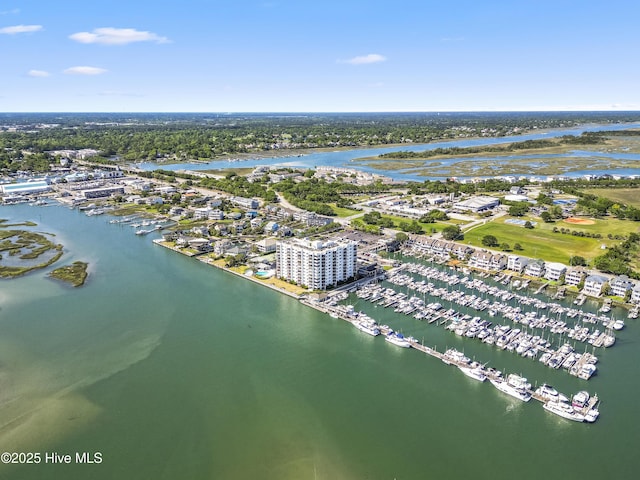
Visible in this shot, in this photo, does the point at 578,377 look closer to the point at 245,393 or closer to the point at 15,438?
the point at 245,393

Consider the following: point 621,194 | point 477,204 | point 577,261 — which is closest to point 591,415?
point 577,261

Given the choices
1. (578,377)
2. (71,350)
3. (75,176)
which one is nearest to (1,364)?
(71,350)

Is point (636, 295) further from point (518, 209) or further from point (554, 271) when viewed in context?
point (518, 209)

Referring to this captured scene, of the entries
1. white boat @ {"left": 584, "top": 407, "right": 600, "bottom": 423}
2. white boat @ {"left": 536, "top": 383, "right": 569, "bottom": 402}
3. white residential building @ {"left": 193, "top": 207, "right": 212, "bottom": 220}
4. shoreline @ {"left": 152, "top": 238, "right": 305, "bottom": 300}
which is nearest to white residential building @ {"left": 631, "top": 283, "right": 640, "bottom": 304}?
white boat @ {"left": 536, "top": 383, "right": 569, "bottom": 402}

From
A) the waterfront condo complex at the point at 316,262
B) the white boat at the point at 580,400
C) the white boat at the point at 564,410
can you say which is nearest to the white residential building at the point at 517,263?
the waterfront condo complex at the point at 316,262

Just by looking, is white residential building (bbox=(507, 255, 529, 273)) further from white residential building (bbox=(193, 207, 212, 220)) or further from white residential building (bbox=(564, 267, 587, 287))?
white residential building (bbox=(193, 207, 212, 220))

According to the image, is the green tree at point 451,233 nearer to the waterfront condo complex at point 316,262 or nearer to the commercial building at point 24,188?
the waterfront condo complex at point 316,262
